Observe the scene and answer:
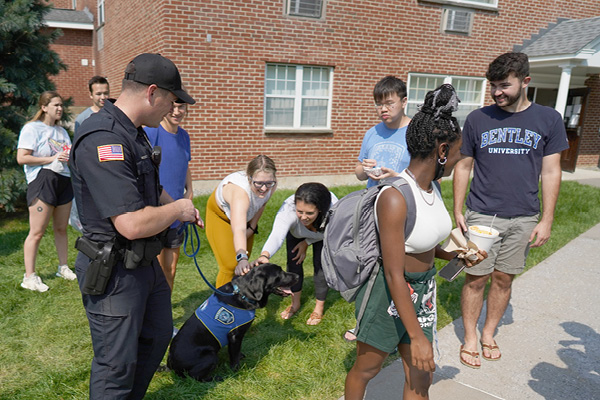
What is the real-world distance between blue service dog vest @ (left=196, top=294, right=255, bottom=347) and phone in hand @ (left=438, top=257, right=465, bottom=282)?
1.48 meters

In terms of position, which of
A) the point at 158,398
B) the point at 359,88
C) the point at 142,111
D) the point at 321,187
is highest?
the point at 359,88

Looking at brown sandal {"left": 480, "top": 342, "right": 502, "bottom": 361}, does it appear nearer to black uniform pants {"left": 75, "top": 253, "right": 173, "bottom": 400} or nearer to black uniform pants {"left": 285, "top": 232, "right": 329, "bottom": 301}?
black uniform pants {"left": 285, "top": 232, "right": 329, "bottom": 301}

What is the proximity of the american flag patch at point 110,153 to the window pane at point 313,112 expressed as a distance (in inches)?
340

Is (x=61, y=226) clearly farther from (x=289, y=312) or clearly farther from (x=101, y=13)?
(x=101, y=13)

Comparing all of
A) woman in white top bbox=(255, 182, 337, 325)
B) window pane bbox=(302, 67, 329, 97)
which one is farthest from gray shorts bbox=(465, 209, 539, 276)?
window pane bbox=(302, 67, 329, 97)

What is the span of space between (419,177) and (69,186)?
4212mm

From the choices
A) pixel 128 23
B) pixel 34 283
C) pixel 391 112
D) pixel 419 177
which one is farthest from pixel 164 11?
pixel 419 177

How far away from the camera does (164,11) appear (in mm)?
8609

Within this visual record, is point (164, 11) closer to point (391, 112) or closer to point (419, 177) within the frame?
point (391, 112)

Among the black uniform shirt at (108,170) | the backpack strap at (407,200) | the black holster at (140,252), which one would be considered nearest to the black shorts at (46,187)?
the black uniform shirt at (108,170)

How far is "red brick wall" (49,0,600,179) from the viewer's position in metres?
9.05

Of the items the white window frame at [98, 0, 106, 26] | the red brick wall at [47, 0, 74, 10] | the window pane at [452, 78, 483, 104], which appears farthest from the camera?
the red brick wall at [47, 0, 74, 10]

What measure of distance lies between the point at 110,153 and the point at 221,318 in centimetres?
162

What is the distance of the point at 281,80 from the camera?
10.0m
